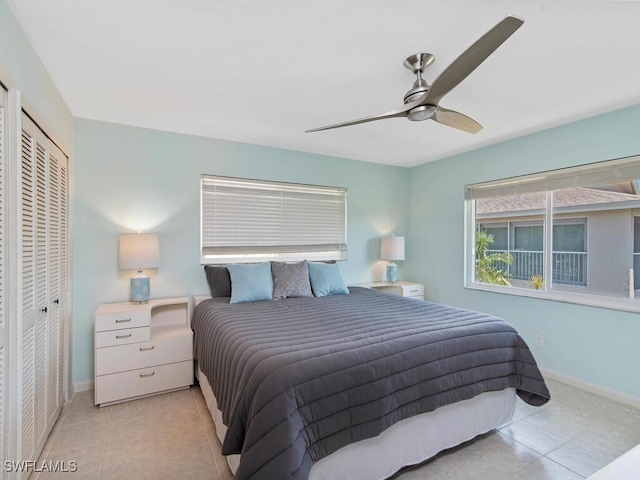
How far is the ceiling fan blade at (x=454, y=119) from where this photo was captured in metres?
2.01

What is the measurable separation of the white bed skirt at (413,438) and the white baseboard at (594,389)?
1185mm

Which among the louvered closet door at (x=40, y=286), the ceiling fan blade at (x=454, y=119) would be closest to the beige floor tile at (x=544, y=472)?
the ceiling fan blade at (x=454, y=119)

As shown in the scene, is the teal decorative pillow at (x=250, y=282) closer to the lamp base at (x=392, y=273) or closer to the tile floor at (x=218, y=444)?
the tile floor at (x=218, y=444)

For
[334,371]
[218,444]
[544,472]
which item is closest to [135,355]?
[218,444]

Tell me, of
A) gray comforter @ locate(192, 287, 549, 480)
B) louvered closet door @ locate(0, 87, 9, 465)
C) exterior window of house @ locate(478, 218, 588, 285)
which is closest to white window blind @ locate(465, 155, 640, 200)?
exterior window of house @ locate(478, 218, 588, 285)

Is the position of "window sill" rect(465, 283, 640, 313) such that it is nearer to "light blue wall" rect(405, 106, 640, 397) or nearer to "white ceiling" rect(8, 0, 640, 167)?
"light blue wall" rect(405, 106, 640, 397)

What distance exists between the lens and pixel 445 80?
1.61 meters

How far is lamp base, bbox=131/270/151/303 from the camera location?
2881mm

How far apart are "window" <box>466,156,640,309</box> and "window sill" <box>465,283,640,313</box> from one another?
13 millimetres

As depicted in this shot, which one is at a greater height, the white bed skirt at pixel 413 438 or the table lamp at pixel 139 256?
the table lamp at pixel 139 256

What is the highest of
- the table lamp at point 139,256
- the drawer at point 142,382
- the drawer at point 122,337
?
the table lamp at point 139,256

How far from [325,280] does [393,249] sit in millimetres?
1204

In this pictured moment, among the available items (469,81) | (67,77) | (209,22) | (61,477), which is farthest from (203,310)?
(469,81)

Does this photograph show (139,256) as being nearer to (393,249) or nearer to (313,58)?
(313,58)
